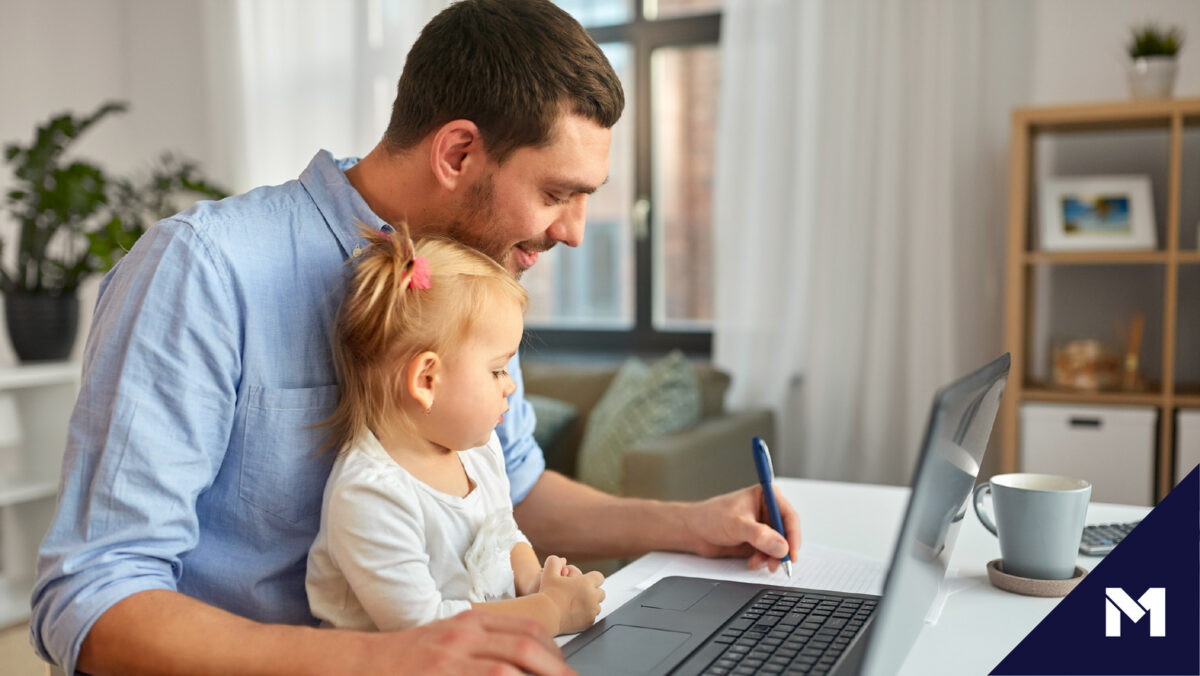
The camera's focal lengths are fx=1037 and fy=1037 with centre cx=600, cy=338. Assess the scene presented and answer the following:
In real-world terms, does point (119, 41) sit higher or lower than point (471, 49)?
higher

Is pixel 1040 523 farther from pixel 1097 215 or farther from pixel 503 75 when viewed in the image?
pixel 1097 215

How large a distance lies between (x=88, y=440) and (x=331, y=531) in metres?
0.22

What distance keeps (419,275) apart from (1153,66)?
2455 millimetres

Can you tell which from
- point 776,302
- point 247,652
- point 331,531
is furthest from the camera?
point 776,302

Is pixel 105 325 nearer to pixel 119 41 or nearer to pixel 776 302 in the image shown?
pixel 776 302

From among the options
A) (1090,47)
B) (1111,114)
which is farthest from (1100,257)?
(1090,47)

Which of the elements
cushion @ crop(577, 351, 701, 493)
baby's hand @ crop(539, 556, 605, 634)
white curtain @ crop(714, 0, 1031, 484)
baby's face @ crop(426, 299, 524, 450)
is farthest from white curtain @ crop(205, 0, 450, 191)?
baby's hand @ crop(539, 556, 605, 634)

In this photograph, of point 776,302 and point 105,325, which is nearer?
point 105,325

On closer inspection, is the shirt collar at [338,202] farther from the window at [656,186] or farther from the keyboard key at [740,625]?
the window at [656,186]

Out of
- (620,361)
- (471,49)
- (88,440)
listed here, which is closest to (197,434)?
(88,440)

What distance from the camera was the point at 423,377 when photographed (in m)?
1.00

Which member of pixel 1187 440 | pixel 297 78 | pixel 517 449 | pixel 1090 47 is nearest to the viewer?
pixel 517 449

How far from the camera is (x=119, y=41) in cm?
459

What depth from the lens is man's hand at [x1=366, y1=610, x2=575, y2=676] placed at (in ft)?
2.50
